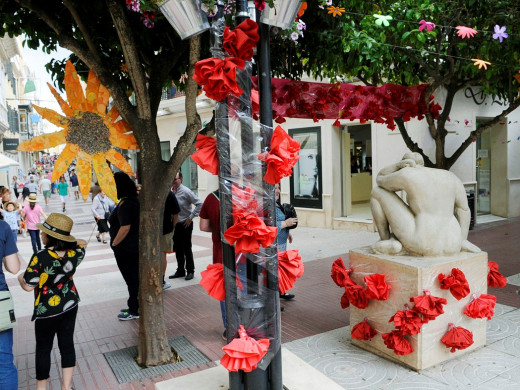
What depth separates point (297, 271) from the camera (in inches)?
107

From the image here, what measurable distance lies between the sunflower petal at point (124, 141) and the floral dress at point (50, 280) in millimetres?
1251

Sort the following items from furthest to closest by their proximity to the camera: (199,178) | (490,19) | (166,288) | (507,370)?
(199,178), (166,288), (490,19), (507,370)

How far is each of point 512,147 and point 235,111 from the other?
13775 millimetres

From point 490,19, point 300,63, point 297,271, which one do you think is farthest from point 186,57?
point 490,19

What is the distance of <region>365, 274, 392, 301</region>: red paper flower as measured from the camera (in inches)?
171

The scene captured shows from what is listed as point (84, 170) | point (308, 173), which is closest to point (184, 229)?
point (84, 170)

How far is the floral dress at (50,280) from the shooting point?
3727mm

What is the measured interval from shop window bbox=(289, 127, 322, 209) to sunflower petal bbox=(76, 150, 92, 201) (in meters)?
9.35

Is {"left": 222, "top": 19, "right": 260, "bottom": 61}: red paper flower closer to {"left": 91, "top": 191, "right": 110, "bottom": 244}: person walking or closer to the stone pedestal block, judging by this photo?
the stone pedestal block

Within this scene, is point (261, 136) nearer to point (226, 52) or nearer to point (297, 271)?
point (226, 52)

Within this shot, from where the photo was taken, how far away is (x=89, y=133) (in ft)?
14.7

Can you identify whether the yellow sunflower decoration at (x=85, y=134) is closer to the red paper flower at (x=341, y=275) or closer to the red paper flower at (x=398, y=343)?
the red paper flower at (x=341, y=275)

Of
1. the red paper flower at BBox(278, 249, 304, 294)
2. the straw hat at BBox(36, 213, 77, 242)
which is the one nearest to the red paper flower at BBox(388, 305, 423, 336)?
the red paper flower at BBox(278, 249, 304, 294)

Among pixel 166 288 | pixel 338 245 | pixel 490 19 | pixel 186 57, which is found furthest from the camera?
pixel 338 245
